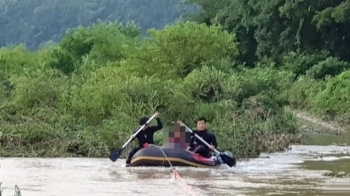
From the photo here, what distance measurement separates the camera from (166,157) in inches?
806

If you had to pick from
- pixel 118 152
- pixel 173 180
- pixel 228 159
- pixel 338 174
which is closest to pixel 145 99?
pixel 118 152

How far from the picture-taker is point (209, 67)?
30.3 meters

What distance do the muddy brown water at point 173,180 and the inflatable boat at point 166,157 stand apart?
0.65 feet

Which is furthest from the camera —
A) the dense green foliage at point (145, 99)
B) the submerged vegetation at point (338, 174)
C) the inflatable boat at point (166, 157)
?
the dense green foliage at point (145, 99)

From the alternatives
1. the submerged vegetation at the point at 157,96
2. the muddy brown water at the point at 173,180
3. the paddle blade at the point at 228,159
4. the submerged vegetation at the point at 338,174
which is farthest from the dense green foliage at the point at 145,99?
the submerged vegetation at the point at 338,174

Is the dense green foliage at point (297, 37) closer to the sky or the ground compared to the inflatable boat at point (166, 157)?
closer to the sky

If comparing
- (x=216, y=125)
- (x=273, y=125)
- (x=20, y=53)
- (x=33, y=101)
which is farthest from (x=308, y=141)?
(x=20, y=53)

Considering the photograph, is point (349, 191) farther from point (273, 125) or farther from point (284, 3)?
point (284, 3)

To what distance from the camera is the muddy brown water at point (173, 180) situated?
16625mm

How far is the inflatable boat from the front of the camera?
20.4m

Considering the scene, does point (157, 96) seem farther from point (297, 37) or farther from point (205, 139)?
point (297, 37)

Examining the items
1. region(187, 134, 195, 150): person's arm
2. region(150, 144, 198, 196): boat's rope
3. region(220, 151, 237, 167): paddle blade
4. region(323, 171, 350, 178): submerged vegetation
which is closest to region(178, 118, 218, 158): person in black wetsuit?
region(187, 134, 195, 150): person's arm

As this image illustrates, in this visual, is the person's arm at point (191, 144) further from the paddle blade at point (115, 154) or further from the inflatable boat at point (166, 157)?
the paddle blade at point (115, 154)

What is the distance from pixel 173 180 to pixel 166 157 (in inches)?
87.9
